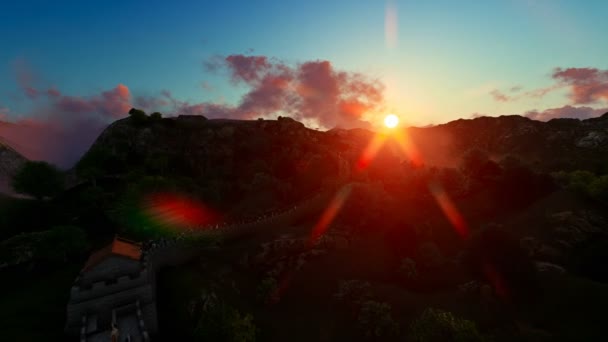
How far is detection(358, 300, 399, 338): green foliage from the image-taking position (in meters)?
30.3

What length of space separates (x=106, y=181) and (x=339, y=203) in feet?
207

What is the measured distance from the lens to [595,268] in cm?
3872

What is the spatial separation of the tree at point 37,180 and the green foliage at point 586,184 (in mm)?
113187

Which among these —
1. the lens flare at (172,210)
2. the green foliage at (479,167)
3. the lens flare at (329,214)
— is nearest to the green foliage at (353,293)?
the lens flare at (329,214)

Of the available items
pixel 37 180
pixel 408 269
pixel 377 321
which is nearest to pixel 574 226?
pixel 408 269

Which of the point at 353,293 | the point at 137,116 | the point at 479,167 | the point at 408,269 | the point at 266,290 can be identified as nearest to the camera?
the point at 266,290

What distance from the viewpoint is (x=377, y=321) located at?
3066 cm

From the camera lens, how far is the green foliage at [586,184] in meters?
55.4

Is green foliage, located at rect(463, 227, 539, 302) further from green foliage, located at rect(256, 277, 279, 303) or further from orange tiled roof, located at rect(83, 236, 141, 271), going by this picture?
orange tiled roof, located at rect(83, 236, 141, 271)

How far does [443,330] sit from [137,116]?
99.4 m

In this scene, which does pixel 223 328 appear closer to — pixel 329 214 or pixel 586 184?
pixel 329 214

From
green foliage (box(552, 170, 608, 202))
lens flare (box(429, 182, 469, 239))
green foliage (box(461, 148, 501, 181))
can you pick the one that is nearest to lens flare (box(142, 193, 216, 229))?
lens flare (box(429, 182, 469, 239))

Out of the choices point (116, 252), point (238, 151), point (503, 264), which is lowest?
point (503, 264)

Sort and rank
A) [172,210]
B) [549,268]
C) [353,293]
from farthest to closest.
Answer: [172,210] → [549,268] → [353,293]
